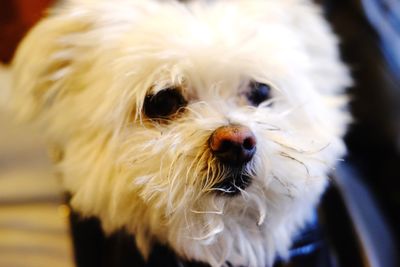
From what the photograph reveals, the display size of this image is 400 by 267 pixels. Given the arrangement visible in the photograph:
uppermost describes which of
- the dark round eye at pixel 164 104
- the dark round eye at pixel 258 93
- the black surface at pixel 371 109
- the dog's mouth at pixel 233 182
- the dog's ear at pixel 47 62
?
the dog's ear at pixel 47 62

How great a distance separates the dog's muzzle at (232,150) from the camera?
2.17 feet

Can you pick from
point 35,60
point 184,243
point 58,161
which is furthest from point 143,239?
point 35,60

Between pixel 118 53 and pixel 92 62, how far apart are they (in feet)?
0.20

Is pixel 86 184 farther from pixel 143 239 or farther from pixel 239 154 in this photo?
pixel 239 154

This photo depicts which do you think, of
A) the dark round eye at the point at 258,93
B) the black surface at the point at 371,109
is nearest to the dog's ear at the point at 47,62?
the dark round eye at the point at 258,93

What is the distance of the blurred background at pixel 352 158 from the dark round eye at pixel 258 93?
240mm

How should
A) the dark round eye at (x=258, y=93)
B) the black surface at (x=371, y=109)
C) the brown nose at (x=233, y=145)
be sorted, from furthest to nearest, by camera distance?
the black surface at (x=371, y=109)
the dark round eye at (x=258, y=93)
the brown nose at (x=233, y=145)

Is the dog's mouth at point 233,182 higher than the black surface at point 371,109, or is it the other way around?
the dog's mouth at point 233,182

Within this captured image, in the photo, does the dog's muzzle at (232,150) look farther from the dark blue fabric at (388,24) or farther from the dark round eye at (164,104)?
the dark blue fabric at (388,24)

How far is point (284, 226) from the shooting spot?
80 centimetres

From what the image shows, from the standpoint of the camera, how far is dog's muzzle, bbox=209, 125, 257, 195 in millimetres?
662

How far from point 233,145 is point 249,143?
0.07 ft

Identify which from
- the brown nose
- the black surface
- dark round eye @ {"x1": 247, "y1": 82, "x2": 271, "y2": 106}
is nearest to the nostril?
the brown nose

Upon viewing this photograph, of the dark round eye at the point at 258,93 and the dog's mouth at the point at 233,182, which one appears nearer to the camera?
the dog's mouth at the point at 233,182
